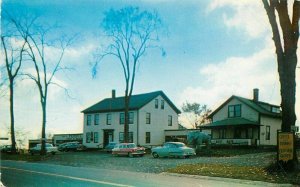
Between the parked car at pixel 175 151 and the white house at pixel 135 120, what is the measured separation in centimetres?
2074

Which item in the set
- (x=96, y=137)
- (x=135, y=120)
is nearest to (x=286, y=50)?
(x=135, y=120)

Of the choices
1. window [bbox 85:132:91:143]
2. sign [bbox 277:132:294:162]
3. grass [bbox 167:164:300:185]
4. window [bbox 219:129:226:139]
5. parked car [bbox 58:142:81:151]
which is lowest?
parked car [bbox 58:142:81:151]

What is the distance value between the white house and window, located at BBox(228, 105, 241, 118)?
12365mm

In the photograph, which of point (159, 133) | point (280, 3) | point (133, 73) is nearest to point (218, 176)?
point (280, 3)

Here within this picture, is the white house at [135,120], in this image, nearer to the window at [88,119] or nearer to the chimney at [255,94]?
the window at [88,119]

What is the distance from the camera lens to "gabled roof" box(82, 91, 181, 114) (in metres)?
57.6

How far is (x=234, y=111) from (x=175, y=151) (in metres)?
19.2

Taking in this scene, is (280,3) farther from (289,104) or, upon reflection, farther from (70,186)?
(70,186)

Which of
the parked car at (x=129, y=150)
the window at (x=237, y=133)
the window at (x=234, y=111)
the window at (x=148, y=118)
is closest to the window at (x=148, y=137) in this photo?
the window at (x=148, y=118)

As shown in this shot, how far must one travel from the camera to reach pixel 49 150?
4888 cm

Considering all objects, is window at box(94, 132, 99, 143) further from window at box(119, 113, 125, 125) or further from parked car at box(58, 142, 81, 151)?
window at box(119, 113, 125, 125)

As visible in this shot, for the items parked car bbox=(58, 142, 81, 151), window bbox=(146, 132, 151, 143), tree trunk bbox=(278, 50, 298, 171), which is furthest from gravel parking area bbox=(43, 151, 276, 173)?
parked car bbox=(58, 142, 81, 151)

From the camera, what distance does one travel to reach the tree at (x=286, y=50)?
19.1 m

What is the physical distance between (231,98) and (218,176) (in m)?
33.7
